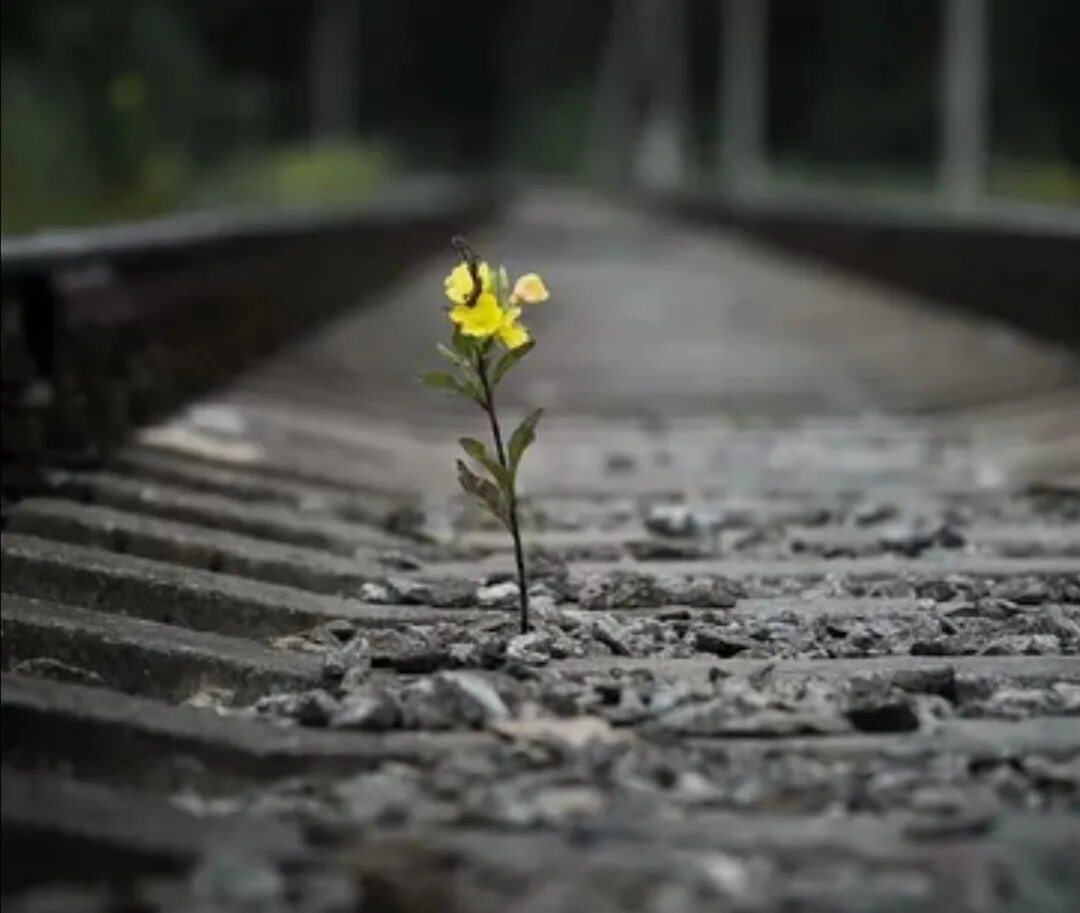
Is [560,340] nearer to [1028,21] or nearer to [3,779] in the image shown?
[1028,21]

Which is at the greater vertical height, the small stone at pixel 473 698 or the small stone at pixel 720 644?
the small stone at pixel 720 644

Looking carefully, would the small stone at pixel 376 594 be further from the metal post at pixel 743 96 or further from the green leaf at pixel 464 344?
the metal post at pixel 743 96

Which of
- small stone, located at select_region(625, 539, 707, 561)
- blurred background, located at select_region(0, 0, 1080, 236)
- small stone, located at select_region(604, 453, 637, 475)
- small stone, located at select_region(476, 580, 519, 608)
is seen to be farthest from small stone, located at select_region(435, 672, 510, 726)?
small stone, located at select_region(604, 453, 637, 475)

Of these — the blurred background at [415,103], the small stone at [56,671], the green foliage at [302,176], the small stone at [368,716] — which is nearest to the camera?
the small stone at [368,716]

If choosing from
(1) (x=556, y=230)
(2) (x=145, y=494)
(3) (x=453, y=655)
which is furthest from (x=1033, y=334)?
(1) (x=556, y=230)

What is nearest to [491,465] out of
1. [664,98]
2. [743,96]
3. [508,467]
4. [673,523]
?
[508,467]

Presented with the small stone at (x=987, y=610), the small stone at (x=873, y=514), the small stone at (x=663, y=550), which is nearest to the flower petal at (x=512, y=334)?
the small stone at (x=987, y=610)

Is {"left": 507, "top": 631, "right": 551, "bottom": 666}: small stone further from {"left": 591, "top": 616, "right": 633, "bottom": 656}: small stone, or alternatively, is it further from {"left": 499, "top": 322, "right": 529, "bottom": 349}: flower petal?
{"left": 499, "top": 322, "right": 529, "bottom": 349}: flower petal
